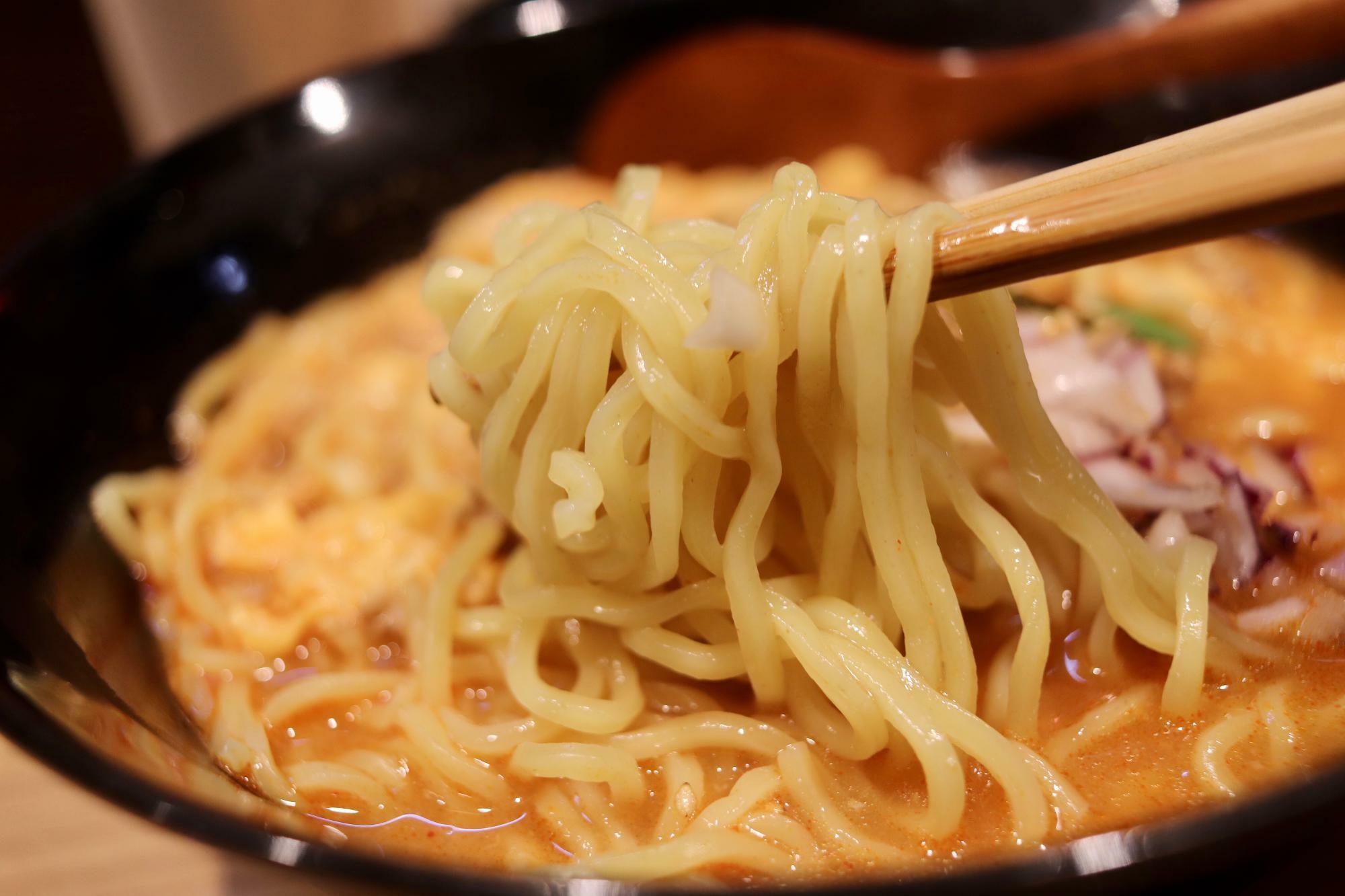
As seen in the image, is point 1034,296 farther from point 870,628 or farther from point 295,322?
point 295,322

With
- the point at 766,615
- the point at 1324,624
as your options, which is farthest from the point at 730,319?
the point at 1324,624

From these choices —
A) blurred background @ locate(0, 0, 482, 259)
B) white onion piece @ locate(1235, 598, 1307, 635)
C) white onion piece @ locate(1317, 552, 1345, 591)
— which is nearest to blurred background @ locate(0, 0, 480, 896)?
blurred background @ locate(0, 0, 482, 259)

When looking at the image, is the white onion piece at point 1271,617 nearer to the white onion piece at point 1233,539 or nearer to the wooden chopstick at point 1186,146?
the white onion piece at point 1233,539

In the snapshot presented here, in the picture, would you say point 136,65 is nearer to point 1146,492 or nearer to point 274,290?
point 274,290

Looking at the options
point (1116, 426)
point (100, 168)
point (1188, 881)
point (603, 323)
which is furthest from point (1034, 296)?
point (100, 168)

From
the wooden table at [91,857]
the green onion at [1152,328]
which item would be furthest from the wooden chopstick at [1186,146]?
the wooden table at [91,857]
